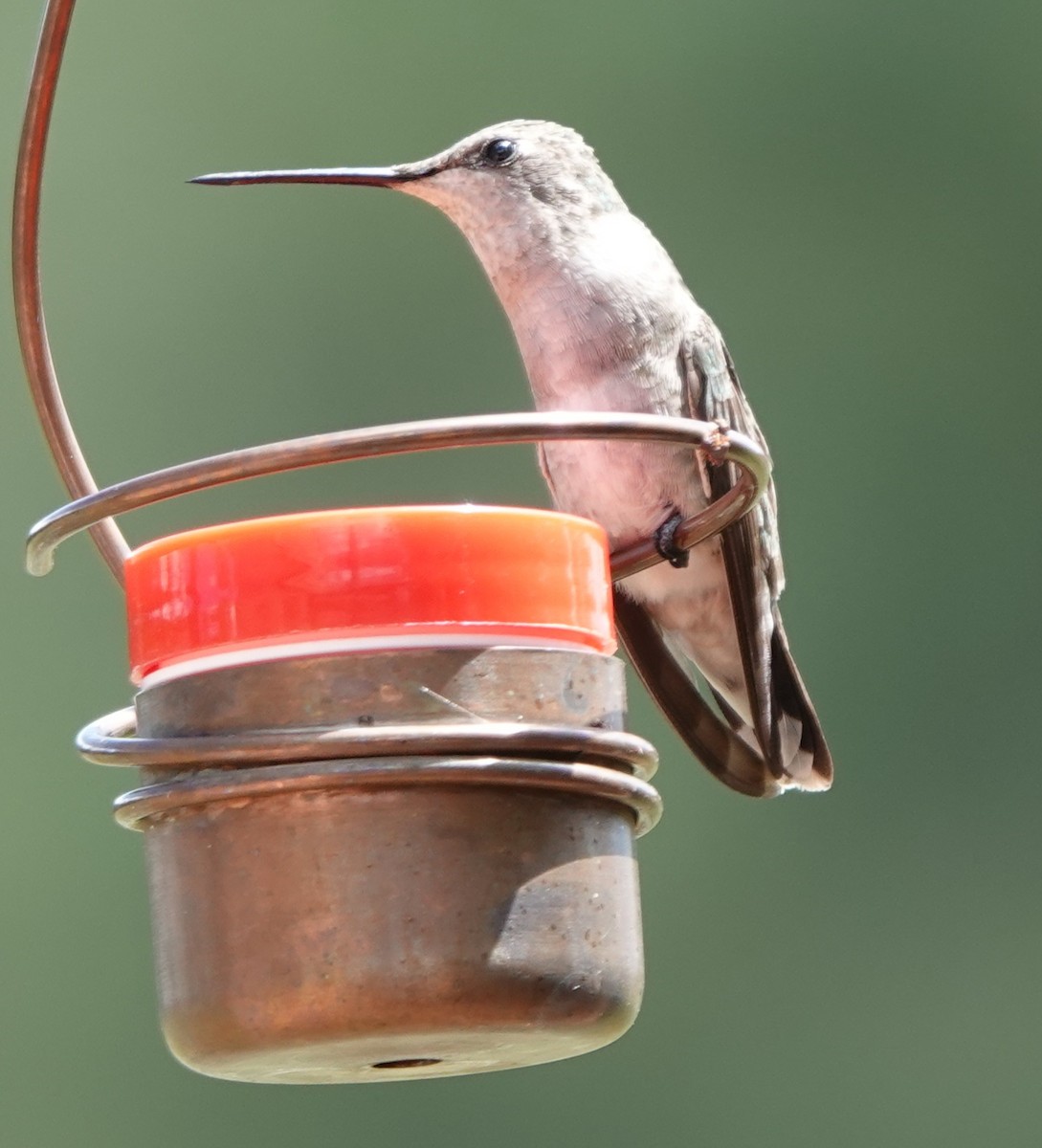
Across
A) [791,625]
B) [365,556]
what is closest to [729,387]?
[365,556]

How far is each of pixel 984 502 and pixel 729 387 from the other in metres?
1.62

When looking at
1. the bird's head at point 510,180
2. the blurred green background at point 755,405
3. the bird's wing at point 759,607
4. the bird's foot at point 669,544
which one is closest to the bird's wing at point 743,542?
the bird's wing at point 759,607

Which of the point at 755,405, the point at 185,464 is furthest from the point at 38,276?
the point at 755,405

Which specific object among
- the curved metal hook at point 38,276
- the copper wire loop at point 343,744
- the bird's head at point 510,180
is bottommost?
the copper wire loop at point 343,744

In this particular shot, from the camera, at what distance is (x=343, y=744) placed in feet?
2.76

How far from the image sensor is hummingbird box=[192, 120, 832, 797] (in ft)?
5.66

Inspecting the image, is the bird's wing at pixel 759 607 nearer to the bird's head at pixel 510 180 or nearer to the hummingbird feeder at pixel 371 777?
the bird's head at pixel 510 180

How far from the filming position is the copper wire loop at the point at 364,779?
0.84 m

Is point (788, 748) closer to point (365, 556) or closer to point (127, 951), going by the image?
point (365, 556)

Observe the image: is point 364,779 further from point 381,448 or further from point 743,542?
point 743,542

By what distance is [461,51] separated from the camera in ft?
11.4

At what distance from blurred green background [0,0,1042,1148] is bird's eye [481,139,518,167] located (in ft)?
4.85

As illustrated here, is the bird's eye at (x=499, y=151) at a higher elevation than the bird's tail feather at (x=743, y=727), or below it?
higher

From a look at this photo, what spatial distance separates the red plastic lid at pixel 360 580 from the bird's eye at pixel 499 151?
104 centimetres
